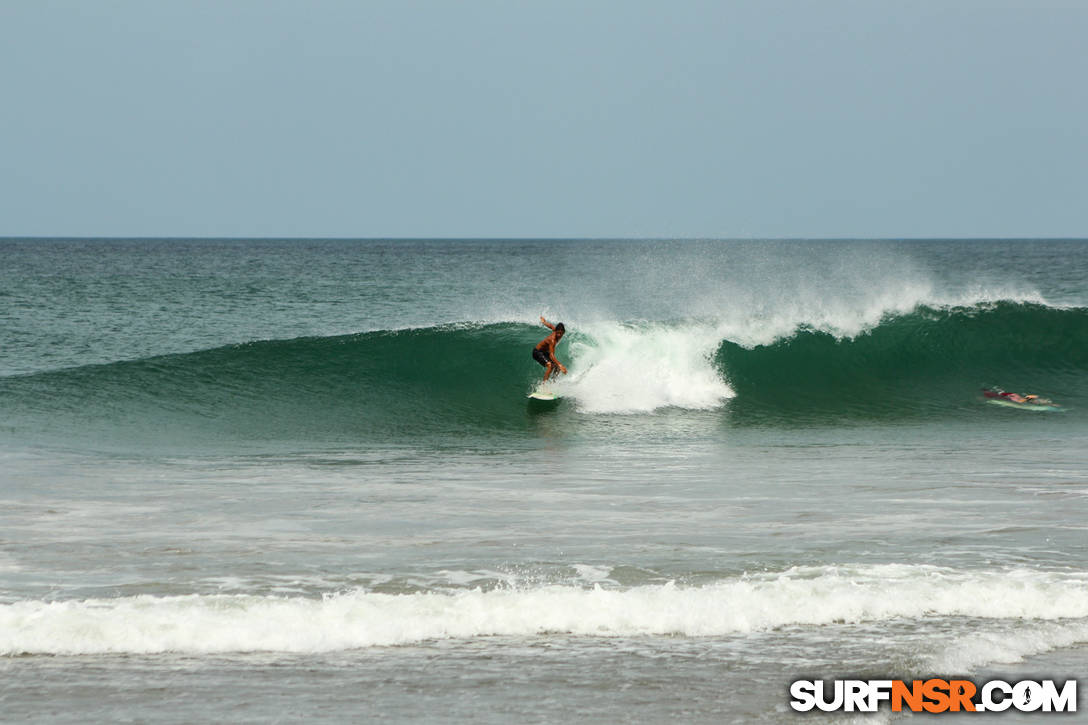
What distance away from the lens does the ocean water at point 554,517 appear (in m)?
5.38

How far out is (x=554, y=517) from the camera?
8.70m

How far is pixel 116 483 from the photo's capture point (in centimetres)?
1013

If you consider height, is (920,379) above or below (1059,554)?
above

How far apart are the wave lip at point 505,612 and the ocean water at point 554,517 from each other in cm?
2

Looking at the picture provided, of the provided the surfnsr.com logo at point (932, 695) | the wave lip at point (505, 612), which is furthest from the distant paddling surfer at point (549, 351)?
the surfnsr.com logo at point (932, 695)

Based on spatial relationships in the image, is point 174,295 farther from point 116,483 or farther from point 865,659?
point 865,659

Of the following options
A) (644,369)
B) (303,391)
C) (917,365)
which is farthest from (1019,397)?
(303,391)

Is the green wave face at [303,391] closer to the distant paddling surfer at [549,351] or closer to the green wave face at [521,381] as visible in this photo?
the green wave face at [521,381]

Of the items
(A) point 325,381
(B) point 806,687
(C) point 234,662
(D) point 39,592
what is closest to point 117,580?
(D) point 39,592

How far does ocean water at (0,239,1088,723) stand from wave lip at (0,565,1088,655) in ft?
0.07

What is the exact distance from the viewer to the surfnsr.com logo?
4.91 m

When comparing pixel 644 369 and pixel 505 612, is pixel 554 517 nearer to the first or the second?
pixel 505 612

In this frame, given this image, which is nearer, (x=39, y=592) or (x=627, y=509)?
(x=39, y=592)

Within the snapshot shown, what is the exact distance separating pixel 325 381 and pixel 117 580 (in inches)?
422
